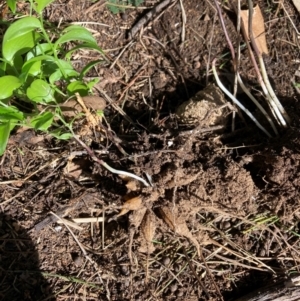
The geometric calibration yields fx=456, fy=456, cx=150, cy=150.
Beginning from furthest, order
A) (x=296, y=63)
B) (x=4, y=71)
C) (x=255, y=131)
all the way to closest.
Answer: (x=296, y=63)
(x=255, y=131)
(x=4, y=71)

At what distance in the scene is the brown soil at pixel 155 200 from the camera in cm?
151

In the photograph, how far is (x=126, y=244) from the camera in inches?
62.4

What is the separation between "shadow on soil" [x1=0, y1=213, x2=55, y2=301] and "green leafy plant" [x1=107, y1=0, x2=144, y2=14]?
850 millimetres

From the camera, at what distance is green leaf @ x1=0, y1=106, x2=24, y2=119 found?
4.65 feet

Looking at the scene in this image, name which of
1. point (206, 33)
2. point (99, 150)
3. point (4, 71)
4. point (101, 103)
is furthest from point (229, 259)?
point (4, 71)

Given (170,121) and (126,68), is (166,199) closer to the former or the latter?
(170,121)

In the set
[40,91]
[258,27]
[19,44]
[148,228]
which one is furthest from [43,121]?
[258,27]

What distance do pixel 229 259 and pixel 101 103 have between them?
70 centimetres

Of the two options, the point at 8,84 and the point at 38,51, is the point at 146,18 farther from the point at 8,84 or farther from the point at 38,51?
the point at 8,84

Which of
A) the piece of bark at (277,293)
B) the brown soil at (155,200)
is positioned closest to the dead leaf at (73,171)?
the brown soil at (155,200)

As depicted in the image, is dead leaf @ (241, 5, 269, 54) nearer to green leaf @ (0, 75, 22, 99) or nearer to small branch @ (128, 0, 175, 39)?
small branch @ (128, 0, 175, 39)

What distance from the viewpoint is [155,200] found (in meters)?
1.53

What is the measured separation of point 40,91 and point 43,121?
3.7 inches

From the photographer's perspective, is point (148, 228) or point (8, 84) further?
point (148, 228)
